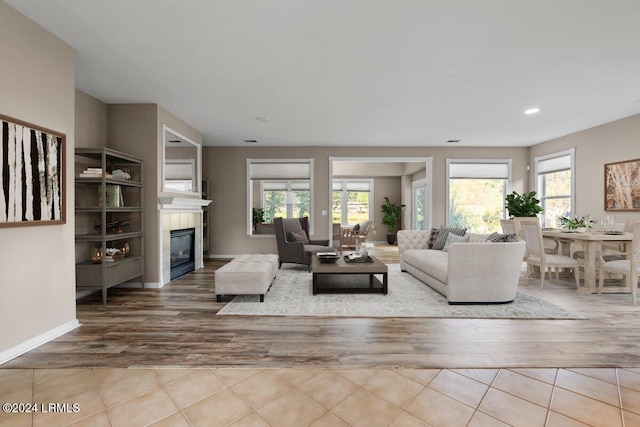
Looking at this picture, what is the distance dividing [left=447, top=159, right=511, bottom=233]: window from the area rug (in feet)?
12.7

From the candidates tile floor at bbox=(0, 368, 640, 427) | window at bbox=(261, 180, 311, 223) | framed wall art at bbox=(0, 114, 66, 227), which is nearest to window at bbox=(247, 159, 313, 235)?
window at bbox=(261, 180, 311, 223)

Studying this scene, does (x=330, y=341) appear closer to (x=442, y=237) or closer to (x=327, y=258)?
(x=327, y=258)

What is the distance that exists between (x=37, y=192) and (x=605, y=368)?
14.9 feet

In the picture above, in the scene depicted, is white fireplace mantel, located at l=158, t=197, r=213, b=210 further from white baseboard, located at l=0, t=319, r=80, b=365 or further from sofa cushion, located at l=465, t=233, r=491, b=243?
sofa cushion, located at l=465, t=233, r=491, b=243

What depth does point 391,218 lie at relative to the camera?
10.4 metres

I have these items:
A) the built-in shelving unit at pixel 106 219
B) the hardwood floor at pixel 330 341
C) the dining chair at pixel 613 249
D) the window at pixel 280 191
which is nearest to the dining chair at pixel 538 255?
the dining chair at pixel 613 249

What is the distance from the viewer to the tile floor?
1688mm

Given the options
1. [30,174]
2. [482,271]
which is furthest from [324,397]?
[30,174]

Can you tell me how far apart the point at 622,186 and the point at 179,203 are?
712 centimetres

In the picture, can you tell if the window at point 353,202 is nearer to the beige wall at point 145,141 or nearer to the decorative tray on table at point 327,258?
the decorative tray on table at point 327,258

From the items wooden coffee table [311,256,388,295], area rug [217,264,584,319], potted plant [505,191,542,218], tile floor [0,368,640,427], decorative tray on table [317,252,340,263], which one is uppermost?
potted plant [505,191,542,218]

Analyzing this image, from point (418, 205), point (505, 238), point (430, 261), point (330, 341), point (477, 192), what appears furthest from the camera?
point (418, 205)

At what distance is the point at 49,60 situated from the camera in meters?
2.73

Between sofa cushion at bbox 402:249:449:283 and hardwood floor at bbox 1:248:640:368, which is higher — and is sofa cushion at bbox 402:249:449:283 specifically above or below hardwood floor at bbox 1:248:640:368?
above
